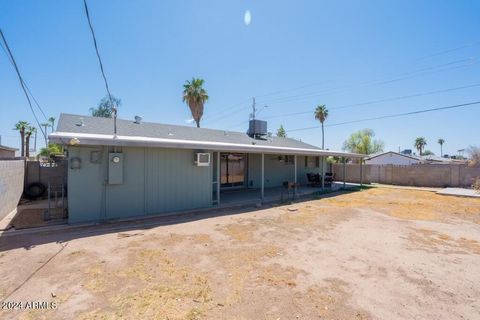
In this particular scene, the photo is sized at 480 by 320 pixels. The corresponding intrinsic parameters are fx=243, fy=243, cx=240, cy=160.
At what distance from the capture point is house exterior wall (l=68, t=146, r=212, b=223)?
20.8 feet

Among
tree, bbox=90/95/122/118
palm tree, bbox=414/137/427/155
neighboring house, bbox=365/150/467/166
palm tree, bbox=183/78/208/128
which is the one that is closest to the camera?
palm tree, bbox=183/78/208/128

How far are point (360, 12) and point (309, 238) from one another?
10984 mm

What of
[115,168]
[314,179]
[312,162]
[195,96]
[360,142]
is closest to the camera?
[115,168]

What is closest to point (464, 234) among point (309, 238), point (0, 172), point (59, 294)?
point (309, 238)

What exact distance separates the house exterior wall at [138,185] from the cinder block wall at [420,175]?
1542 cm

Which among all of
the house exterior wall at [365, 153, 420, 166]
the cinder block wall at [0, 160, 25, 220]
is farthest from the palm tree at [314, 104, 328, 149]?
the cinder block wall at [0, 160, 25, 220]

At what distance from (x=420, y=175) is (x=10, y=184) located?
22596 mm

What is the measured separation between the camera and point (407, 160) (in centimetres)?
3092

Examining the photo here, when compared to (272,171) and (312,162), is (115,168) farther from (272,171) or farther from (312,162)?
(312,162)

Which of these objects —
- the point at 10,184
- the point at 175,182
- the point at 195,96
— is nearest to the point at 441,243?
the point at 175,182

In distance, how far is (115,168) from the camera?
6625mm

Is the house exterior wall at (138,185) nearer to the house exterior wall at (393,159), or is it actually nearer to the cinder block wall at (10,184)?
the cinder block wall at (10,184)

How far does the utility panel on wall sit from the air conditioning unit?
2.31 meters

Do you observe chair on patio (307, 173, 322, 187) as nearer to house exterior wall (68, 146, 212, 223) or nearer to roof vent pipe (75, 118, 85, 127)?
house exterior wall (68, 146, 212, 223)
